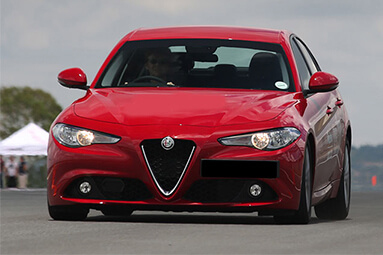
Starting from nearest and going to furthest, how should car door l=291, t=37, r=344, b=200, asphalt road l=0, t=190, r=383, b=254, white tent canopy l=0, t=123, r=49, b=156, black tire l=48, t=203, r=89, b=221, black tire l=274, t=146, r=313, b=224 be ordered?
asphalt road l=0, t=190, r=383, b=254
black tire l=274, t=146, r=313, b=224
black tire l=48, t=203, r=89, b=221
car door l=291, t=37, r=344, b=200
white tent canopy l=0, t=123, r=49, b=156

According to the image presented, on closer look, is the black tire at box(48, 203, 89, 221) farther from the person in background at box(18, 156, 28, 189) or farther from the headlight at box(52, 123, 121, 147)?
the person in background at box(18, 156, 28, 189)

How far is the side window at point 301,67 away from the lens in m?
10.4

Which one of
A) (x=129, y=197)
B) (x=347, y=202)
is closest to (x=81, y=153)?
(x=129, y=197)

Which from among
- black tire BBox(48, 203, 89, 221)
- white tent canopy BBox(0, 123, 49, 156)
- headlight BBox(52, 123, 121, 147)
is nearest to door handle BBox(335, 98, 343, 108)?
black tire BBox(48, 203, 89, 221)

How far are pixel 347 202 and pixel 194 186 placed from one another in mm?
3326

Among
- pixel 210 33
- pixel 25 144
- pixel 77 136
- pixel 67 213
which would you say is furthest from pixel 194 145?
pixel 25 144

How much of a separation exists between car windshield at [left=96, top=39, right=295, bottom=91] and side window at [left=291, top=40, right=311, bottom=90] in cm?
27

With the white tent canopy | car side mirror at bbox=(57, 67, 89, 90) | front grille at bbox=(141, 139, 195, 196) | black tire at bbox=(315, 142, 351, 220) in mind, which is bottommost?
the white tent canopy

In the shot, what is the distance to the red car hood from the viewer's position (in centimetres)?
881

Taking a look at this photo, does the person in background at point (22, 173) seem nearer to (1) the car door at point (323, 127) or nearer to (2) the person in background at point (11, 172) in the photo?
(2) the person in background at point (11, 172)

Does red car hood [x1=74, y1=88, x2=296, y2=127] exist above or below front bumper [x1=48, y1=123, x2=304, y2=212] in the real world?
above

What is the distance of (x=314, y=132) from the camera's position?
947cm

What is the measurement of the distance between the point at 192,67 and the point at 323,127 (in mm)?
1319

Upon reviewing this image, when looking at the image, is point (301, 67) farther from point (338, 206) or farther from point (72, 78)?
point (72, 78)
